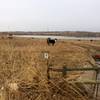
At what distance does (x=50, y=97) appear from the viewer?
19.2 ft

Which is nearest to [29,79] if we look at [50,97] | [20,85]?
[20,85]

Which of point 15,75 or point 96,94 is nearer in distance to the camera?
point 96,94

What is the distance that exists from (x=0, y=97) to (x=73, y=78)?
6.54 feet

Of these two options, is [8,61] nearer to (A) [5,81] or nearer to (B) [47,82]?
(A) [5,81]

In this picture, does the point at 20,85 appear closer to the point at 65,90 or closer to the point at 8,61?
the point at 65,90

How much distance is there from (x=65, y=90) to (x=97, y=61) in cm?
389

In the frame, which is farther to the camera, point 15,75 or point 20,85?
point 15,75

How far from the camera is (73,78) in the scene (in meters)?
6.62

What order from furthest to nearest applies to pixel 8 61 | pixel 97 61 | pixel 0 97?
1. pixel 97 61
2. pixel 8 61
3. pixel 0 97

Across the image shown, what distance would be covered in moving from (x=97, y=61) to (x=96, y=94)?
141 inches

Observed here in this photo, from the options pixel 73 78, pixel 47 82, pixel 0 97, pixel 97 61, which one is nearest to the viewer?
pixel 0 97

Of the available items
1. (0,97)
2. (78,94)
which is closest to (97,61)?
(78,94)

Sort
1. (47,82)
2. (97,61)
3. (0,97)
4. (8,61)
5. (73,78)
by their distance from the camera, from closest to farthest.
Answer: (0,97)
(47,82)
(73,78)
(8,61)
(97,61)

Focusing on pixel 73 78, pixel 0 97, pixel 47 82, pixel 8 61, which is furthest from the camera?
pixel 8 61
